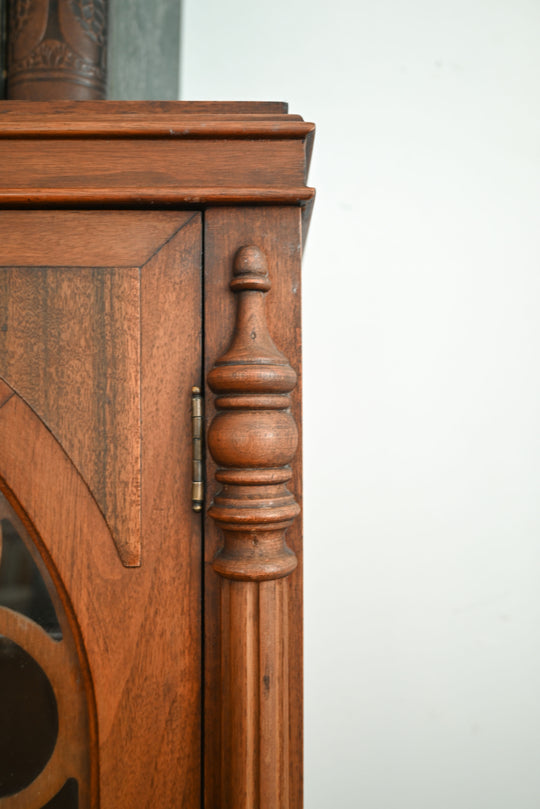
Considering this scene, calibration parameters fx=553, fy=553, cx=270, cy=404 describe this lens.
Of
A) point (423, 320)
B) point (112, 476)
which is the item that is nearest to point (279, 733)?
point (112, 476)

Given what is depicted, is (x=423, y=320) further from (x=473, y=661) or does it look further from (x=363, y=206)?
(x=473, y=661)

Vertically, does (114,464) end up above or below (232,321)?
below

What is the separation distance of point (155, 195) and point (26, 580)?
1.05 feet

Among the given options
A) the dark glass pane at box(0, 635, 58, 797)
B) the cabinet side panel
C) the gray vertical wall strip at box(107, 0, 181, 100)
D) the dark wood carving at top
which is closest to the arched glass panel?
the dark glass pane at box(0, 635, 58, 797)

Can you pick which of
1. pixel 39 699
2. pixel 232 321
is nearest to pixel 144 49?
pixel 232 321

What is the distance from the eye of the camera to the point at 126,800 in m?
0.43

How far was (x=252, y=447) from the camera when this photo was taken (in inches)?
15.8

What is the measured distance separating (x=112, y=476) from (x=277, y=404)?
0.46 ft

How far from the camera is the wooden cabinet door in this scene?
430 millimetres

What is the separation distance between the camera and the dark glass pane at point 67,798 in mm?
443

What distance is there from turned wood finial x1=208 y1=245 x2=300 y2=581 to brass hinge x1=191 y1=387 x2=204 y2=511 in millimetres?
18

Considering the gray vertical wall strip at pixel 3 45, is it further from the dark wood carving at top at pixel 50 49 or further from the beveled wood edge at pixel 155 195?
the beveled wood edge at pixel 155 195

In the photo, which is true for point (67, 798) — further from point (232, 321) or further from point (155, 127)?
point (155, 127)

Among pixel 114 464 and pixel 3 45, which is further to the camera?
pixel 3 45
